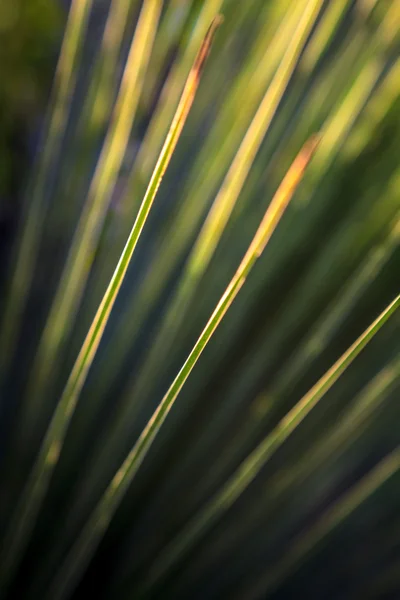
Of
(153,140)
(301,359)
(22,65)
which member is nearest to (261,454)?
(301,359)

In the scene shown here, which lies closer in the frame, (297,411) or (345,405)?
(297,411)

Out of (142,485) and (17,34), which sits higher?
(17,34)

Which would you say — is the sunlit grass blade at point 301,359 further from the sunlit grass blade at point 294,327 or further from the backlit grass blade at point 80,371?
the backlit grass blade at point 80,371

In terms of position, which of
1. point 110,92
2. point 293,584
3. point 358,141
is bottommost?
point 293,584

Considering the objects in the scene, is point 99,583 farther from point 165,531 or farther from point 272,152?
point 272,152

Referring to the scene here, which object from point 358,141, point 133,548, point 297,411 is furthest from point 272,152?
point 133,548

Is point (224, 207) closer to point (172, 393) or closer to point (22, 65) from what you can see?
point (172, 393)

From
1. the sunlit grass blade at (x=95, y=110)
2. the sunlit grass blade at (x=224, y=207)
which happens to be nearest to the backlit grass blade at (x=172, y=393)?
the sunlit grass blade at (x=224, y=207)
